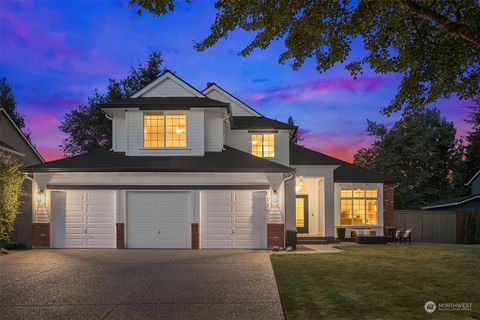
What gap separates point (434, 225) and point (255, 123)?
12113 mm

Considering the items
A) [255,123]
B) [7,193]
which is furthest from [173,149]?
[7,193]

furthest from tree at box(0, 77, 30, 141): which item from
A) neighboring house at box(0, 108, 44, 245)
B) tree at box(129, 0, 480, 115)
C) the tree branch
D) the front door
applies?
the tree branch

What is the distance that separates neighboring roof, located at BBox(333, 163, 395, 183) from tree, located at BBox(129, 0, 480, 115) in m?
13.7

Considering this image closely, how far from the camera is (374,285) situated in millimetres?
9461

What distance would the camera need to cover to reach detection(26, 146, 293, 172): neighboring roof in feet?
55.4

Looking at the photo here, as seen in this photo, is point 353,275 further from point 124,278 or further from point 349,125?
point 349,125

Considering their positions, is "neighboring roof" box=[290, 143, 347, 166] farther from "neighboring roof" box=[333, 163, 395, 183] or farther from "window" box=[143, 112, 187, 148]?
"window" box=[143, 112, 187, 148]

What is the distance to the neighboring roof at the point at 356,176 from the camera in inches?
873

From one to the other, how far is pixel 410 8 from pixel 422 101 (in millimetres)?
2759

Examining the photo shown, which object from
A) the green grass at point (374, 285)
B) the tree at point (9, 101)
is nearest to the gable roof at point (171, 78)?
the green grass at point (374, 285)

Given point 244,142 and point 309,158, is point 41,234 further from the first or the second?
point 309,158

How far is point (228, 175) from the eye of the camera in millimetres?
17219

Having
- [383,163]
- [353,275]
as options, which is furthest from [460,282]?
[383,163]

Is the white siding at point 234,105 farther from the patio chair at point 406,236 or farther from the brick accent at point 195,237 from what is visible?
the patio chair at point 406,236
